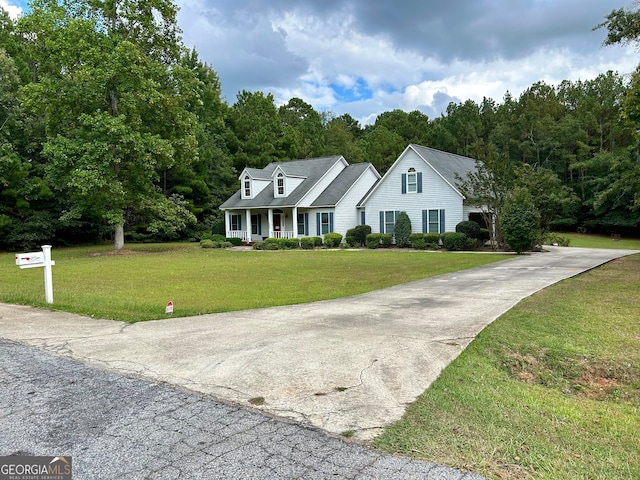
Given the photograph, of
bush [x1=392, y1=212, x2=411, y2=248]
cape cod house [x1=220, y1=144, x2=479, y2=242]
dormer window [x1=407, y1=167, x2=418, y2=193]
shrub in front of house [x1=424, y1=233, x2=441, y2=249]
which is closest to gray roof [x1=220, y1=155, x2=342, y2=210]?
cape cod house [x1=220, y1=144, x2=479, y2=242]

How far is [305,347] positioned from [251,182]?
90.7 feet

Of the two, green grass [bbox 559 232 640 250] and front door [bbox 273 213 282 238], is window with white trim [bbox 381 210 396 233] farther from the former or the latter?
green grass [bbox 559 232 640 250]

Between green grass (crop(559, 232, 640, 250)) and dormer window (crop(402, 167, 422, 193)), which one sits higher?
dormer window (crop(402, 167, 422, 193))

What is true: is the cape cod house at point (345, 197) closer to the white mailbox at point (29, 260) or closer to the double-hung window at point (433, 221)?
the double-hung window at point (433, 221)

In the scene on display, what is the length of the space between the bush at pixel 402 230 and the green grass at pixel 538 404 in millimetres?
18317

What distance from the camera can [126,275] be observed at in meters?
14.3

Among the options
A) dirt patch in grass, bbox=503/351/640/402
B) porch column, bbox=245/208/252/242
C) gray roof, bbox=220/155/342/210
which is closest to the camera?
dirt patch in grass, bbox=503/351/640/402

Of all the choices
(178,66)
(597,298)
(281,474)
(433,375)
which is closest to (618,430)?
(433,375)

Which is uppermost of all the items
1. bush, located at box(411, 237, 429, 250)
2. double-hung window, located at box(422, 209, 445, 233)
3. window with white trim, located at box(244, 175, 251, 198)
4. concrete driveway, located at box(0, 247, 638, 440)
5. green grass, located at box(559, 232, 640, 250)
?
window with white trim, located at box(244, 175, 251, 198)

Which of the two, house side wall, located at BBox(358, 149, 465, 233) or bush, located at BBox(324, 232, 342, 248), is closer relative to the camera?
house side wall, located at BBox(358, 149, 465, 233)

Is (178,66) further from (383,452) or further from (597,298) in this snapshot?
(383,452)

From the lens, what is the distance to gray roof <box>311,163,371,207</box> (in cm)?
2875

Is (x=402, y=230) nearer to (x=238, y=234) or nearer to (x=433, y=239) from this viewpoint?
(x=433, y=239)

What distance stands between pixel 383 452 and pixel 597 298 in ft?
24.9
